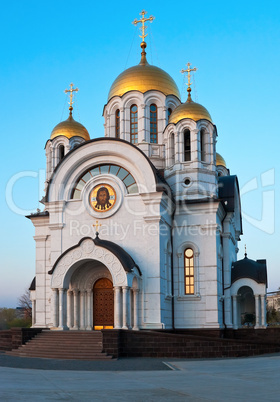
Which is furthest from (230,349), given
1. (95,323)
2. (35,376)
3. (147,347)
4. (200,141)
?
(200,141)

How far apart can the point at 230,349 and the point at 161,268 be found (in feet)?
13.9

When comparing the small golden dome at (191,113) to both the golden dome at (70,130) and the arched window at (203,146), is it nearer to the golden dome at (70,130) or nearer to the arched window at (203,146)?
the arched window at (203,146)

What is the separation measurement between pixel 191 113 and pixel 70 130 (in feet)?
21.9

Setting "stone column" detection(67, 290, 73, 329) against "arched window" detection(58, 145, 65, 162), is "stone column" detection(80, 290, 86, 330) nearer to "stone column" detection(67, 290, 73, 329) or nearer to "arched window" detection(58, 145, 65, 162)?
"stone column" detection(67, 290, 73, 329)

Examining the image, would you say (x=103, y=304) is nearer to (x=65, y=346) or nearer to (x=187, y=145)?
(x=65, y=346)

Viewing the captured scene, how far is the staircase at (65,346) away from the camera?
1725 centimetres

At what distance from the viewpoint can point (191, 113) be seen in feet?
76.3

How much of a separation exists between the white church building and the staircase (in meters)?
1.39

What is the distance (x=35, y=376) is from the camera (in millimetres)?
12648

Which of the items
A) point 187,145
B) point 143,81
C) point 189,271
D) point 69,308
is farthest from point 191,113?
point 69,308

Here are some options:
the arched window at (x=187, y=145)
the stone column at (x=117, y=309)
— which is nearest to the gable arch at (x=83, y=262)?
the stone column at (x=117, y=309)

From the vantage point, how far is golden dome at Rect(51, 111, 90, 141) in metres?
26.6

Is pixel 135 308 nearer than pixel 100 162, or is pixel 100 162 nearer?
pixel 135 308

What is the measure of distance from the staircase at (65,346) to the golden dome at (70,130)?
A: 1080cm
